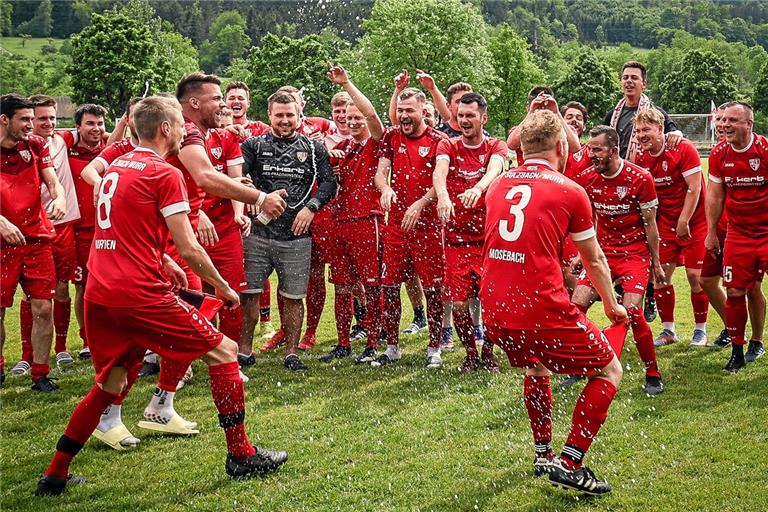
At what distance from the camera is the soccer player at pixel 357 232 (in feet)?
29.6

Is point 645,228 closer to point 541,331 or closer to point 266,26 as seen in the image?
point 541,331

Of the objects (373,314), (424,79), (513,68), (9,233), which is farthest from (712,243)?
(513,68)

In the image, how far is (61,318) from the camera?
9273 millimetres

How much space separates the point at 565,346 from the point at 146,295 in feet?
8.85

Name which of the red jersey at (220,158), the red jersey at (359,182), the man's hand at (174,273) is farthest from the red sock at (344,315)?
the man's hand at (174,273)

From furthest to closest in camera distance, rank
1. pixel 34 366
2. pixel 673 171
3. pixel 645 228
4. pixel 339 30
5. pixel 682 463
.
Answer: pixel 339 30 < pixel 673 171 < pixel 34 366 < pixel 645 228 < pixel 682 463

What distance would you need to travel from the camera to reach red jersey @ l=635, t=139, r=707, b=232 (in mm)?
8891

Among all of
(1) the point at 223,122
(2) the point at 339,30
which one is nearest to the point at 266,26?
(2) the point at 339,30

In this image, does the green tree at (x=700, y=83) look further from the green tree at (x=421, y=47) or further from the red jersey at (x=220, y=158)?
the red jersey at (x=220, y=158)

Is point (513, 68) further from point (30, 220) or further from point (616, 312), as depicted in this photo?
point (616, 312)

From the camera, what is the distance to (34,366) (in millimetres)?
8117

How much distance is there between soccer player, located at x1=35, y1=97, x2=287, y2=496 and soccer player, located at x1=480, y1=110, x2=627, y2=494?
6.14ft

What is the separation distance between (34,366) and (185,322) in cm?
365

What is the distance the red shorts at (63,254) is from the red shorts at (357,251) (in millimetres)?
2987
